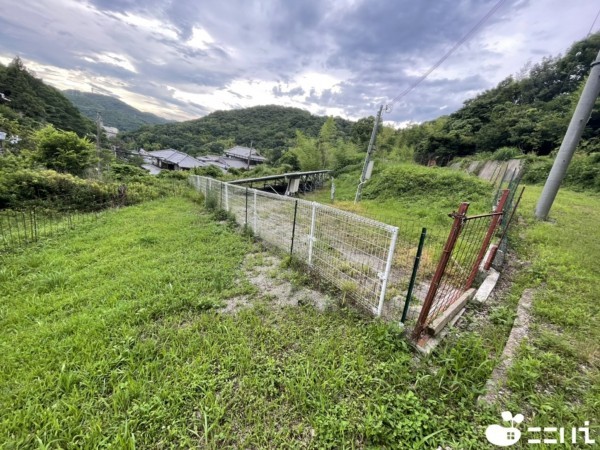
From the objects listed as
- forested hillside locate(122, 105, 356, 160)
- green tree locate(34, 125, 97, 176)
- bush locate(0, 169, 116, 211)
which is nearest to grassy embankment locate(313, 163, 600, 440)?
bush locate(0, 169, 116, 211)

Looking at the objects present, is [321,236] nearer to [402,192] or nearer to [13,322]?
[13,322]

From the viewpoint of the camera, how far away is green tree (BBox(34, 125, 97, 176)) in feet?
33.9

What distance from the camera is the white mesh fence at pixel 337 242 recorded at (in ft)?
7.77

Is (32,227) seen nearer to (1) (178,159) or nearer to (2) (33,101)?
(1) (178,159)

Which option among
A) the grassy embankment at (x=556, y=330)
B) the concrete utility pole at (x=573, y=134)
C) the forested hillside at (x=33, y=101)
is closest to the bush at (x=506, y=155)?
the concrete utility pole at (x=573, y=134)

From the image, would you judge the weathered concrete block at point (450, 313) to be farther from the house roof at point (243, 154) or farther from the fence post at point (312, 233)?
the house roof at point (243, 154)

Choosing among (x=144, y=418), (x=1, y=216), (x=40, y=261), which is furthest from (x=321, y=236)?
(x=1, y=216)

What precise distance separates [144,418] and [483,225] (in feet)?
16.5

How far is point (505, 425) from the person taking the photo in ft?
4.61

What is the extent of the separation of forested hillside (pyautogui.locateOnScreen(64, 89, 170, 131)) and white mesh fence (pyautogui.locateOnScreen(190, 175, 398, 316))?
9466 cm

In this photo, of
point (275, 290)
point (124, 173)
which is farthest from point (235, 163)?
point (275, 290)

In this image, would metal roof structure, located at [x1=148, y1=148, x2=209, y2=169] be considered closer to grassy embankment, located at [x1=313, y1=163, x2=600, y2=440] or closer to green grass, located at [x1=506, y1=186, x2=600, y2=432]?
grassy embankment, located at [x1=313, y1=163, x2=600, y2=440]

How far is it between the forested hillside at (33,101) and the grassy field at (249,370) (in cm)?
3090

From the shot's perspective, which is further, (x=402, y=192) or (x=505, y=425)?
(x=402, y=192)
